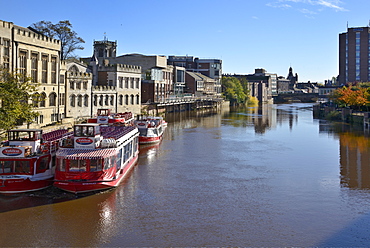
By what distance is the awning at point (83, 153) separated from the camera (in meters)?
28.0

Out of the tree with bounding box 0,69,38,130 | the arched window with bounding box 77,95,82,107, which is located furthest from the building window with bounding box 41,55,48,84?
the tree with bounding box 0,69,38,130

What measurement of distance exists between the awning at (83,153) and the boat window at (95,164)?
1.01 ft

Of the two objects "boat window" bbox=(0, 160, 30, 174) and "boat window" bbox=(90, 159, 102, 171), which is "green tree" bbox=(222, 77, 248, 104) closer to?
"boat window" bbox=(90, 159, 102, 171)

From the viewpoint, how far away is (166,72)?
11319 cm

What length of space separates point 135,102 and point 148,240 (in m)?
69.2

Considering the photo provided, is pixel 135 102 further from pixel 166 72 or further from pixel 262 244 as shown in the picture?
pixel 262 244

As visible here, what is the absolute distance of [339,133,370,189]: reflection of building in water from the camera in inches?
1346

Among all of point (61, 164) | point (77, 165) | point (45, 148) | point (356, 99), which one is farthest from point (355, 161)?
point (356, 99)

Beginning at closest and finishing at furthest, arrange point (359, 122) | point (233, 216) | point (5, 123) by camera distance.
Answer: point (233, 216), point (5, 123), point (359, 122)

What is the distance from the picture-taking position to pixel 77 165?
2819cm

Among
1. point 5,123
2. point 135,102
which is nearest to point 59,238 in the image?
point 5,123

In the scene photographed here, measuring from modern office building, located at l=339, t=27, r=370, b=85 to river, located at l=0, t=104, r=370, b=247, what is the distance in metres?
141

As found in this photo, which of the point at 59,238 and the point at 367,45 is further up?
the point at 367,45

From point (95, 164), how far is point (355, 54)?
542ft
